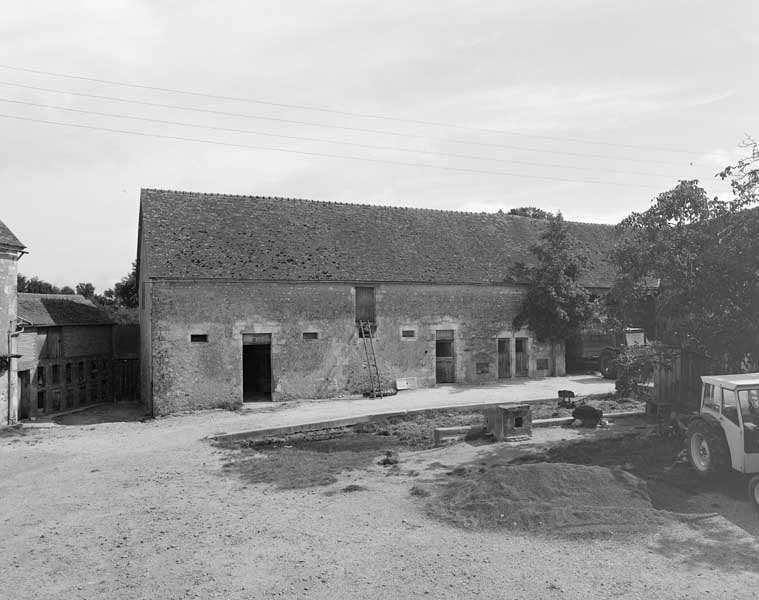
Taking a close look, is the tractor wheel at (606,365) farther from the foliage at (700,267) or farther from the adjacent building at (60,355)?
the adjacent building at (60,355)

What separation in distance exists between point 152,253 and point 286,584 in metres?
15.4

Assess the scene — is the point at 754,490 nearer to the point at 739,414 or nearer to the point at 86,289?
the point at 739,414

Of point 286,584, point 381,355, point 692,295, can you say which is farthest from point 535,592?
point 381,355

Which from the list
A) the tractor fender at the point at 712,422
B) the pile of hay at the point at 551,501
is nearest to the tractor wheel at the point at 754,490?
the tractor fender at the point at 712,422

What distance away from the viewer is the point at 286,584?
6688mm

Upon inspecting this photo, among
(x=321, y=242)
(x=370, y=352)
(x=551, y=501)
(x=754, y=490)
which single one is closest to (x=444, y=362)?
(x=370, y=352)

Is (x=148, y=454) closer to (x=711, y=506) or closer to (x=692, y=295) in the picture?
(x=711, y=506)

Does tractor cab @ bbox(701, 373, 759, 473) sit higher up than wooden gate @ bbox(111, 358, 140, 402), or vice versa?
tractor cab @ bbox(701, 373, 759, 473)

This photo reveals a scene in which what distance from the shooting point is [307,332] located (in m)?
21.3

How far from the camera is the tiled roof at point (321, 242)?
20.7 meters

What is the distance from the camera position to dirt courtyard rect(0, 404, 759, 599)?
6566 millimetres

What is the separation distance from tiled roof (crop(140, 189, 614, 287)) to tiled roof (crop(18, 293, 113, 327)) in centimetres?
392

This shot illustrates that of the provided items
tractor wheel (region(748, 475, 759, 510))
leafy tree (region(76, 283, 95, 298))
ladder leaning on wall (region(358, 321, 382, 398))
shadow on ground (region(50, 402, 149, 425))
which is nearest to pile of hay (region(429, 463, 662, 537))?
tractor wheel (region(748, 475, 759, 510))

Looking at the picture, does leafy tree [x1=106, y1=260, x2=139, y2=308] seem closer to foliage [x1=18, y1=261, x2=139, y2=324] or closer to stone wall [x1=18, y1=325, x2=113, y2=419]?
foliage [x1=18, y1=261, x2=139, y2=324]
